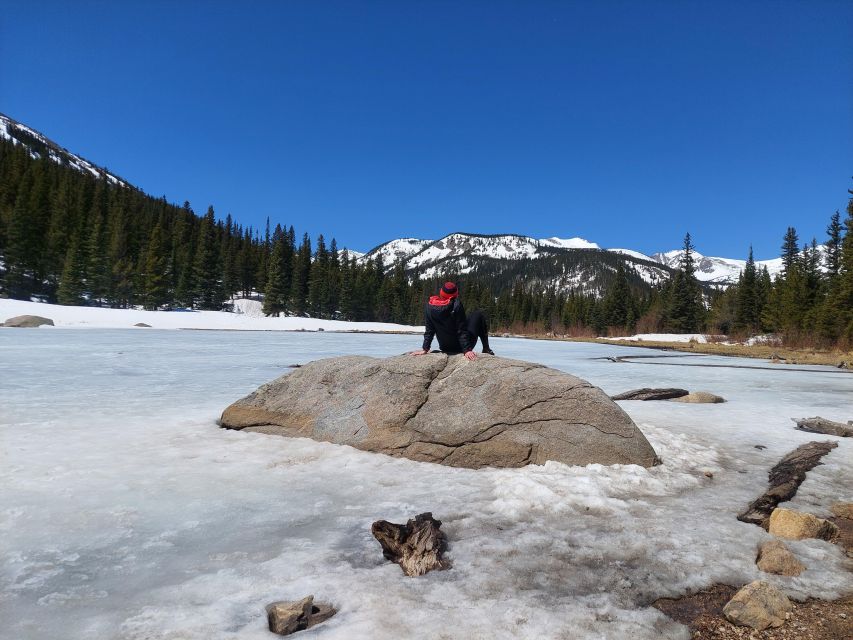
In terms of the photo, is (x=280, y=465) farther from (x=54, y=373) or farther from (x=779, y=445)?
(x=54, y=373)

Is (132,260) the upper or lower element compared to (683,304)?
upper

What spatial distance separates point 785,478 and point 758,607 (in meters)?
3.38

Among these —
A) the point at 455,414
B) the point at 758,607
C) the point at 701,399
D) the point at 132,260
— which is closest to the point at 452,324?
the point at 455,414

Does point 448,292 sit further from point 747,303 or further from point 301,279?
point 301,279

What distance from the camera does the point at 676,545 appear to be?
11.3 feet

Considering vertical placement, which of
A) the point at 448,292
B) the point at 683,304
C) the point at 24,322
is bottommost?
the point at 24,322

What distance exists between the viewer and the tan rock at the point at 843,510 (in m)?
4.14

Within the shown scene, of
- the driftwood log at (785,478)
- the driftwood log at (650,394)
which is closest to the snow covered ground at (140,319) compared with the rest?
the driftwood log at (650,394)

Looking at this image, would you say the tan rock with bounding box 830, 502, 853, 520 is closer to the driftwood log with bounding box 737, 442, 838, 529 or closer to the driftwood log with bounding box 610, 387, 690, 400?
the driftwood log with bounding box 737, 442, 838, 529

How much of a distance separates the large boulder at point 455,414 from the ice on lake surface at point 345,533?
12.0 inches

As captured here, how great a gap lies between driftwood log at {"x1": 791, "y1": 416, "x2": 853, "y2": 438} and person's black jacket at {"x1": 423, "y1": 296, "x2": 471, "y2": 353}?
19.7 ft

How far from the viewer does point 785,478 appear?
202 inches

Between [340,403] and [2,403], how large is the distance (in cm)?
623

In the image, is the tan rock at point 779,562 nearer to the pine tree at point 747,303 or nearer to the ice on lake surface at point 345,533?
the ice on lake surface at point 345,533
